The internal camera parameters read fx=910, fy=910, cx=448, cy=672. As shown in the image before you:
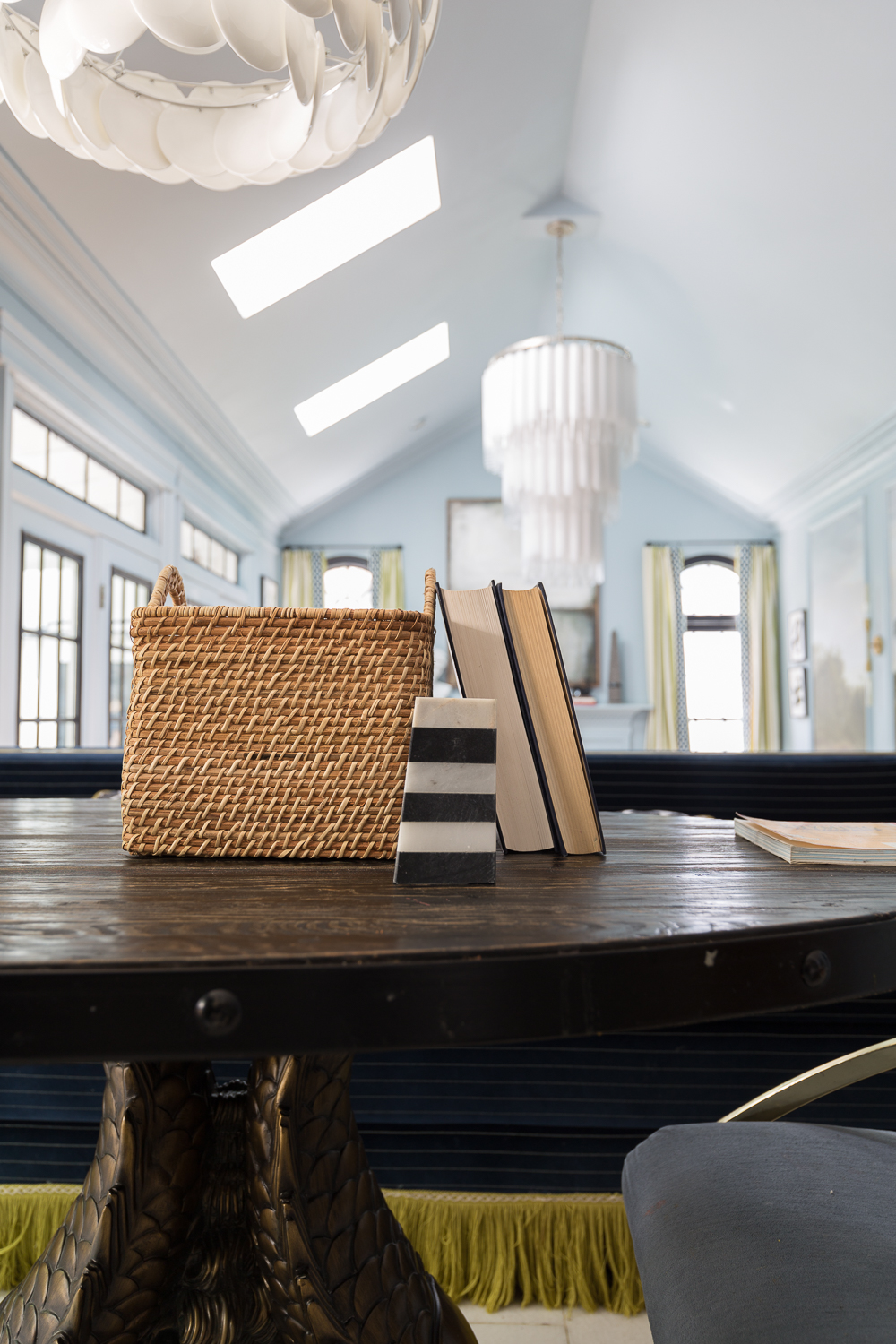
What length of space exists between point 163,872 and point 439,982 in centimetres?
31

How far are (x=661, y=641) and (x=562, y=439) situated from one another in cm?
371

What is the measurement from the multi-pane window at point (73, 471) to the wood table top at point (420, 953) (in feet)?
11.3

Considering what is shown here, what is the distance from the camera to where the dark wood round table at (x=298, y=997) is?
0.40 meters

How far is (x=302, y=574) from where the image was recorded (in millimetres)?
7719

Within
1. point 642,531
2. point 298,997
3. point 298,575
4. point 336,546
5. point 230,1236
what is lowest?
point 230,1236

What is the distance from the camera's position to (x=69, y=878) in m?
0.62

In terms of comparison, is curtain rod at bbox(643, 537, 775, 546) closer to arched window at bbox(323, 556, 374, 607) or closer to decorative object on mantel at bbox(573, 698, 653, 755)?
decorative object on mantel at bbox(573, 698, 653, 755)

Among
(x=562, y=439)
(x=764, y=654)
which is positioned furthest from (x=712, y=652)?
(x=562, y=439)

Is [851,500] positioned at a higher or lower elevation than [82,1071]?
higher

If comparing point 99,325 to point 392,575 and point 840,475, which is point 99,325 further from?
point 840,475

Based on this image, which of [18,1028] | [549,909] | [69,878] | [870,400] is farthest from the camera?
[870,400]

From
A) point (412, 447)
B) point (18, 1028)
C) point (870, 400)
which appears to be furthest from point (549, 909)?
point (412, 447)

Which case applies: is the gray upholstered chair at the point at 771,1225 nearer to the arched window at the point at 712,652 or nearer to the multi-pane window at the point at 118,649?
the multi-pane window at the point at 118,649

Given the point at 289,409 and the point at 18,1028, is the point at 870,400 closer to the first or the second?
the point at 289,409
